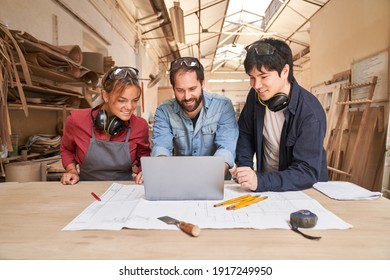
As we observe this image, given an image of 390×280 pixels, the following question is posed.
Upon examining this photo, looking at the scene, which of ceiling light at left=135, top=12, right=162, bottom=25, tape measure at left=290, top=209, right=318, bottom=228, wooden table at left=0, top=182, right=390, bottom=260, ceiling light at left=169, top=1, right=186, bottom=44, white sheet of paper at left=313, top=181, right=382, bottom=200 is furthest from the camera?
ceiling light at left=135, top=12, right=162, bottom=25

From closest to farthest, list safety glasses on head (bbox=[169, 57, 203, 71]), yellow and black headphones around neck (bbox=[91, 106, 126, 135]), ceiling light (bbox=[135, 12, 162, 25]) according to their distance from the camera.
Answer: safety glasses on head (bbox=[169, 57, 203, 71])
yellow and black headphones around neck (bbox=[91, 106, 126, 135])
ceiling light (bbox=[135, 12, 162, 25])

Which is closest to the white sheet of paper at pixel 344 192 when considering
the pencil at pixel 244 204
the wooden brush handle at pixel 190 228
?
the pencil at pixel 244 204

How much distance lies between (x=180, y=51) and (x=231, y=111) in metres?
7.95

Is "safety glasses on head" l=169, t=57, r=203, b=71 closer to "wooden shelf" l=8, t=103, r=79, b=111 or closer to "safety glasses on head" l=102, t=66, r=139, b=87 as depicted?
"safety glasses on head" l=102, t=66, r=139, b=87

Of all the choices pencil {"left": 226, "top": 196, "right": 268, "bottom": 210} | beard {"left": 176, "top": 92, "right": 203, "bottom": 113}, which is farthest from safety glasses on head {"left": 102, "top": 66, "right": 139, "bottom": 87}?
pencil {"left": 226, "top": 196, "right": 268, "bottom": 210}

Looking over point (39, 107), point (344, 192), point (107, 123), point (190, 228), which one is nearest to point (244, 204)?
point (190, 228)

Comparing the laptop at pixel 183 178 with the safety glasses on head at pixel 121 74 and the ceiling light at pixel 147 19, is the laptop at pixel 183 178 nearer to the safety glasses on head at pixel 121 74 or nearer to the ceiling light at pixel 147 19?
the safety glasses on head at pixel 121 74

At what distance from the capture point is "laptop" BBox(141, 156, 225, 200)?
1059mm

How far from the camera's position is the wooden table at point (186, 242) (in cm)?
68

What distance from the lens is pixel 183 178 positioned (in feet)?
3.56

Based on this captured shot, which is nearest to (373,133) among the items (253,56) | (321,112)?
(321,112)

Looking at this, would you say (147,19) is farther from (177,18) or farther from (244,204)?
(244,204)

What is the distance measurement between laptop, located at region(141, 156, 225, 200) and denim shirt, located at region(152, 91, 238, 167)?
1.79 feet

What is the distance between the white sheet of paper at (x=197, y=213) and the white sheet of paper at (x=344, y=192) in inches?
5.2
